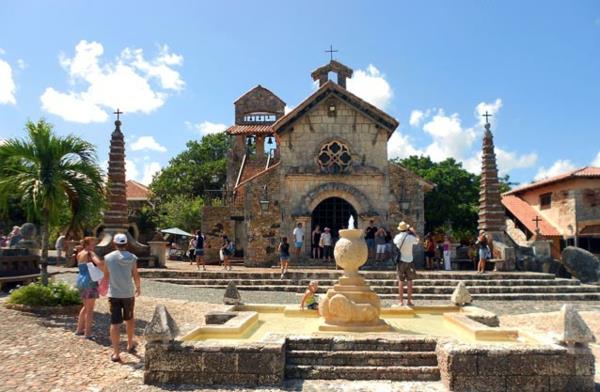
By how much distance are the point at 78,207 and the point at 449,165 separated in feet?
129

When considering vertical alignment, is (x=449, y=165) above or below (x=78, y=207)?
above

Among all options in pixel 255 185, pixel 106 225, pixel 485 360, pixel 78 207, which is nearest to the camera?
pixel 485 360

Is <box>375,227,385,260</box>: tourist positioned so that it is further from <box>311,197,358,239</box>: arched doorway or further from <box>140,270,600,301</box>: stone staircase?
<box>140,270,600,301</box>: stone staircase

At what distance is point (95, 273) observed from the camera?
809 centimetres

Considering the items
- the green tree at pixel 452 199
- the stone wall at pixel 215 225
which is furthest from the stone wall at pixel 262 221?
the green tree at pixel 452 199

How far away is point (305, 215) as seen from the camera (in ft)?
69.2

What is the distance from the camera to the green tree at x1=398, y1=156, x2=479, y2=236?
41.9 meters

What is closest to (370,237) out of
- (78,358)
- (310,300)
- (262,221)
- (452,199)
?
(262,221)

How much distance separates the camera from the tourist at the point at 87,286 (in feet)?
26.6

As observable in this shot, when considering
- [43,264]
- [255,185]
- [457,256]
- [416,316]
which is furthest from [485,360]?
[457,256]

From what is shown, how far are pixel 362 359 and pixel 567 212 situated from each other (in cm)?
2804

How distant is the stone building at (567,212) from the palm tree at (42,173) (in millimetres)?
24681

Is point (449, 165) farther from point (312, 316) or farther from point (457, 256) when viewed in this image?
point (312, 316)

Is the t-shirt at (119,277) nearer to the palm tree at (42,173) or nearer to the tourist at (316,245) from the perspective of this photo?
the palm tree at (42,173)
